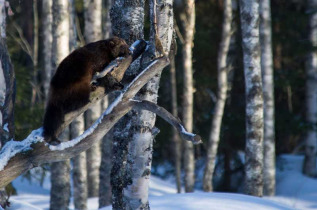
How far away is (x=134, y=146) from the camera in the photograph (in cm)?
586

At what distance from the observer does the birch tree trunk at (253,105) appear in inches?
437

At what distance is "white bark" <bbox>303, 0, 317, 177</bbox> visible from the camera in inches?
626

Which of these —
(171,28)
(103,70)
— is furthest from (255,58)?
(103,70)

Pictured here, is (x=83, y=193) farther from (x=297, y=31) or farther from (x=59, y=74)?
(x=297, y=31)

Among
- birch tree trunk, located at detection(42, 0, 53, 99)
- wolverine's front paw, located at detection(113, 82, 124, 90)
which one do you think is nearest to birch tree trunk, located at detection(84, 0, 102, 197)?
birch tree trunk, located at detection(42, 0, 53, 99)

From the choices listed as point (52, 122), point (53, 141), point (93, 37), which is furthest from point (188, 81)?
point (53, 141)

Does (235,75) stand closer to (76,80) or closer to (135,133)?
(135,133)

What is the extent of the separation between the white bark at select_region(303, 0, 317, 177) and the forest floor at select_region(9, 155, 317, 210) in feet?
1.51

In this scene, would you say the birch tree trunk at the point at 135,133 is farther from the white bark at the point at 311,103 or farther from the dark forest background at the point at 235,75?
the white bark at the point at 311,103

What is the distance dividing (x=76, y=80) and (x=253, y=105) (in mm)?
6519

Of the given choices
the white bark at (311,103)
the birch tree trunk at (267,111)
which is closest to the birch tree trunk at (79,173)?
the birch tree trunk at (267,111)

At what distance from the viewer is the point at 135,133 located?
5.88 m

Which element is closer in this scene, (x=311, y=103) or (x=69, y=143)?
(x=69, y=143)

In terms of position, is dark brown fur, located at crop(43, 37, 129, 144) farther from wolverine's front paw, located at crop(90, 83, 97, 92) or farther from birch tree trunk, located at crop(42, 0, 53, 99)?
birch tree trunk, located at crop(42, 0, 53, 99)
